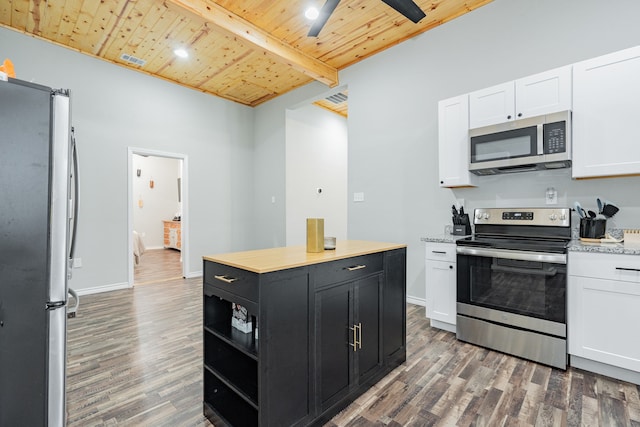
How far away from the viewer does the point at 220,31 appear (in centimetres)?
328

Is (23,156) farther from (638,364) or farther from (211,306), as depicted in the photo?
(638,364)

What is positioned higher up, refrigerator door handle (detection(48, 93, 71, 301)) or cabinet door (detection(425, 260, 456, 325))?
refrigerator door handle (detection(48, 93, 71, 301))

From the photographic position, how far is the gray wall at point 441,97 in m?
2.53

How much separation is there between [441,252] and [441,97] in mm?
1799

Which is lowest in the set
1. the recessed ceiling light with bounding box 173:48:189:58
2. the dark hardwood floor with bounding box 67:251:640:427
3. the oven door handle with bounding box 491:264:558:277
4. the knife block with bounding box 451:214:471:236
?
the dark hardwood floor with bounding box 67:251:640:427

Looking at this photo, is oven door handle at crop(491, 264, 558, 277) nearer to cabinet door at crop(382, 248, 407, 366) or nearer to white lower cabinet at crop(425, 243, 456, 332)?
white lower cabinet at crop(425, 243, 456, 332)

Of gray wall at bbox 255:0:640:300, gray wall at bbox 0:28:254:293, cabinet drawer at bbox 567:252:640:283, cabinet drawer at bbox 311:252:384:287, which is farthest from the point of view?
gray wall at bbox 0:28:254:293

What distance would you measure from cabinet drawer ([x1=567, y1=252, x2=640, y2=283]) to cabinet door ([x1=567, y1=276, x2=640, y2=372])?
34mm

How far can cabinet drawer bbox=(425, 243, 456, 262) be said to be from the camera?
276 centimetres

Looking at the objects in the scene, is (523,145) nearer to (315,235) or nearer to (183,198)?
(315,235)

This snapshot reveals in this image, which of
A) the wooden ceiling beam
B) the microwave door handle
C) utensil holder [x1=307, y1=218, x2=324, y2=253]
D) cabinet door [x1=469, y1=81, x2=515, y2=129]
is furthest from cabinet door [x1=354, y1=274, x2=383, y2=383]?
the wooden ceiling beam

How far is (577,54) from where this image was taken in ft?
8.52

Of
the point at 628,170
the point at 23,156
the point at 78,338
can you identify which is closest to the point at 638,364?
the point at 628,170

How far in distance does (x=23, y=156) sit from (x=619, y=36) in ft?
13.0
